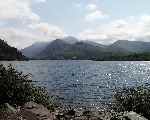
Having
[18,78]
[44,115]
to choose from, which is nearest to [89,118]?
[44,115]

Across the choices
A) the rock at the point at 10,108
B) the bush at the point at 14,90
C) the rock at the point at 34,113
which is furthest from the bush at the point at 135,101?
the rock at the point at 10,108

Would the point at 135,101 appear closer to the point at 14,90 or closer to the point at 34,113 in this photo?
the point at 34,113

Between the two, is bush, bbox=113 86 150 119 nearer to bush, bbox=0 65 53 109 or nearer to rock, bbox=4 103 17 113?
bush, bbox=0 65 53 109

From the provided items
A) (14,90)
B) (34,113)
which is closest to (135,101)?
(34,113)

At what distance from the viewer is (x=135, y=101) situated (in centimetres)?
2769

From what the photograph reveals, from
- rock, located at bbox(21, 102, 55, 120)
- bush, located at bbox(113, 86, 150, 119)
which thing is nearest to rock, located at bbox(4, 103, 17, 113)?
rock, located at bbox(21, 102, 55, 120)

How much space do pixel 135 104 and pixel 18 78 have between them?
35.8 feet

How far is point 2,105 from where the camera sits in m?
26.3

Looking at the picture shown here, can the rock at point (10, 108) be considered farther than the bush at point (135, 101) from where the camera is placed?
No

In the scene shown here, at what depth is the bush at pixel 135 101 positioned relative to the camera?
2638 cm

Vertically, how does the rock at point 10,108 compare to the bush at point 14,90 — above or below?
below

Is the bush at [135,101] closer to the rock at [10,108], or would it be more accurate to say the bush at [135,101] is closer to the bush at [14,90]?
the bush at [14,90]

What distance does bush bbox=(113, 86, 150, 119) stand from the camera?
2638 cm

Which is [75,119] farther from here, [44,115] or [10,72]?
[10,72]
